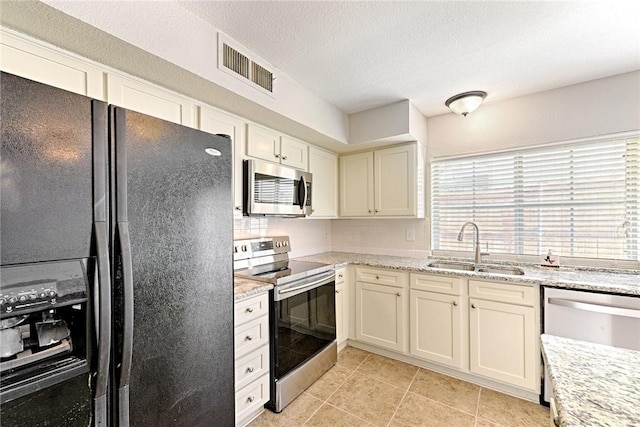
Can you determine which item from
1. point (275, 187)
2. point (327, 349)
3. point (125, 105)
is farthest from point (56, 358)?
point (327, 349)

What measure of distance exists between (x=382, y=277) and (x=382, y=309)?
31 cm

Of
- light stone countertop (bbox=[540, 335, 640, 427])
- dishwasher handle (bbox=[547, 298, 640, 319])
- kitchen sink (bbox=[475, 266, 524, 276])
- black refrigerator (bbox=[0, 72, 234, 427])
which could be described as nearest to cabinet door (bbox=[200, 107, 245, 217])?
black refrigerator (bbox=[0, 72, 234, 427])

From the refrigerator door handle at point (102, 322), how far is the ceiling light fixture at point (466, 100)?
2.61 m

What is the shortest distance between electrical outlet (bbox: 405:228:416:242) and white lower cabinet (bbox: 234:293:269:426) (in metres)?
1.90

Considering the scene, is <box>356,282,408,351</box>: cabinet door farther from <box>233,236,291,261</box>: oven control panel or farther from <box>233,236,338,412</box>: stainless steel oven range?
<box>233,236,291,261</box>: oven control panel

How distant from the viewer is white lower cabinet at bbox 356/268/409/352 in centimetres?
258

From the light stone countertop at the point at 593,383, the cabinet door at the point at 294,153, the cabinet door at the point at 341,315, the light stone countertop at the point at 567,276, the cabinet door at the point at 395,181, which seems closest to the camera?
the light stone countertop at the point at 593,383

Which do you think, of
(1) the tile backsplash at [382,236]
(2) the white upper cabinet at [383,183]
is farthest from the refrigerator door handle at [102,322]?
(1) the tile backsplash at [382,236]

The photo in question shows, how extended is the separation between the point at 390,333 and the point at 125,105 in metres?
2.66

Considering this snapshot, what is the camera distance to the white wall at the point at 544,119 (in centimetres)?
221

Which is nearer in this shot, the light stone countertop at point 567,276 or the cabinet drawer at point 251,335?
the cabinet drawer at point 251,335

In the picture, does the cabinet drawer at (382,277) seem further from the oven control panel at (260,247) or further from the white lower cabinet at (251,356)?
the white lower cabinet at (251,356)

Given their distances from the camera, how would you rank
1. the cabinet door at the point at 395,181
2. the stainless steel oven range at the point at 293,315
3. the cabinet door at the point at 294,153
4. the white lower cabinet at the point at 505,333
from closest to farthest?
the stainless steel oven range at the point at 293,315 → the white lower cabinet at the point at 505,333 → the cabinet door at the point at 294,153 → the cabinet door at the point at 395,181

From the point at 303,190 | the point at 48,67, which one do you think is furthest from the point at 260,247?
the point at 48,67
